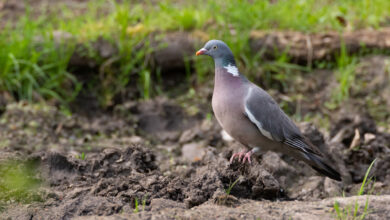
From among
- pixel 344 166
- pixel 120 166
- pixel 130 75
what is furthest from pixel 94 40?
pixel 344 166

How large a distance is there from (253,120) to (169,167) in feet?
3.91

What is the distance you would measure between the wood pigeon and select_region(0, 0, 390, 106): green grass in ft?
7.30

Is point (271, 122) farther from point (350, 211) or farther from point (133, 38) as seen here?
point (133, 38)

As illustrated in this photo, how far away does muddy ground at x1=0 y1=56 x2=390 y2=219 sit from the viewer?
2855 mm

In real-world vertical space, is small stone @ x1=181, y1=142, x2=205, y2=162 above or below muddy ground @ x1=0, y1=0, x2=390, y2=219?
below

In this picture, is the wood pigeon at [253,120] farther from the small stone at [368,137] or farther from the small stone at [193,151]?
the small stone at [193,151]

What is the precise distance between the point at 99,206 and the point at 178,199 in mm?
501

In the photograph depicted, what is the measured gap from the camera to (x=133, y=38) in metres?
6.22

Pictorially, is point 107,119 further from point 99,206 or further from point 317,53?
point 99,206

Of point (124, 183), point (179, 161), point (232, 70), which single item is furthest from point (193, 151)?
point (124, 183)

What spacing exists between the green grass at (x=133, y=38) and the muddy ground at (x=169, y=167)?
0.32 meters

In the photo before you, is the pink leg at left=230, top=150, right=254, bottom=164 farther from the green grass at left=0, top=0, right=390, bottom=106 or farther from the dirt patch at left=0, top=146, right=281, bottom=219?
the green grass at left=0, top=0, right=390, bottom=106

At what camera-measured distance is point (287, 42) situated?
246 inches

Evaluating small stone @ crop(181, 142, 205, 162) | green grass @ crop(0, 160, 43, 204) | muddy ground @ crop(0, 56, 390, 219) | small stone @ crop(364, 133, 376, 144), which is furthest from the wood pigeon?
green grass @ crop(0, 160, 43, 204)
